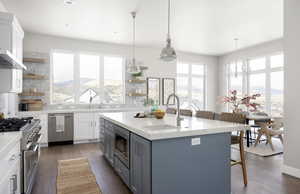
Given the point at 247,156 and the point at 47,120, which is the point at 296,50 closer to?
the point at 247,156

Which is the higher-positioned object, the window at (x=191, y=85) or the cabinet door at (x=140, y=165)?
the window at (x=191, y=85)

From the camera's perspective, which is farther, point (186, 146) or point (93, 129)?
point (93, 129)

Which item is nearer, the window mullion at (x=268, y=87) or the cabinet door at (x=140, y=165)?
the cabinet door at (x=140, y=165)

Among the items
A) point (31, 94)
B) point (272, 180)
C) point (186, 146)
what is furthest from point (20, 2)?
point (272, 180)

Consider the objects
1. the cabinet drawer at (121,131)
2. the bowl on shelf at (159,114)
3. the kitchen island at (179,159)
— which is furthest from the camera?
the bowl on shelf at (159,114)

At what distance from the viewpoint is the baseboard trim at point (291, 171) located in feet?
9.60

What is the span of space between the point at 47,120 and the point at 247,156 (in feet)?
15.9

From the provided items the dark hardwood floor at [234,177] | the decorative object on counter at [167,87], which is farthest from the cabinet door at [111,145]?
the decorative object on counter at [167,87]

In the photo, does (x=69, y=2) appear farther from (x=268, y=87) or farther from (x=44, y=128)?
(x=268, y=87)

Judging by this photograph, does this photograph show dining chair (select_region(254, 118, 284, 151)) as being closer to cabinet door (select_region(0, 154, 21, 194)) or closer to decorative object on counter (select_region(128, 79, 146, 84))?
decorative object on counter (select_region(128, 79, 146, 84))

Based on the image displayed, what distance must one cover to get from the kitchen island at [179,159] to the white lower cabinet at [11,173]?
1.17 m

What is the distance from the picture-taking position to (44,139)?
15.7ft

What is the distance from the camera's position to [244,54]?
6949 mm

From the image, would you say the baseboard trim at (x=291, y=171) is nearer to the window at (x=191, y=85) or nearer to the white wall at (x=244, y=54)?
the white wall at (x=244, y=54)
